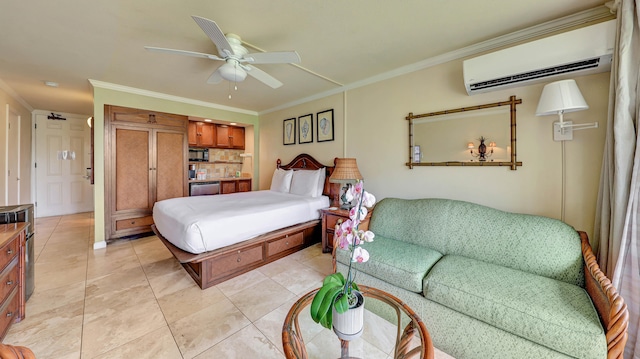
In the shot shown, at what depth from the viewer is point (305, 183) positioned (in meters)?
3.80

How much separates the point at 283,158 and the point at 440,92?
303cm

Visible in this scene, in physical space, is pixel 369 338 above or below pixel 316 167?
below

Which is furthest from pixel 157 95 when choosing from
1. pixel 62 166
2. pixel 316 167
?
pixel 62 166

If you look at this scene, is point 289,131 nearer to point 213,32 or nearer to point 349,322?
point 213,32

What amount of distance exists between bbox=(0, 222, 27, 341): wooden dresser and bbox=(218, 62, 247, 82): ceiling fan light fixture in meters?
1.91

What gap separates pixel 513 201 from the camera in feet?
7.21

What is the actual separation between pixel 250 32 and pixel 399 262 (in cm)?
234

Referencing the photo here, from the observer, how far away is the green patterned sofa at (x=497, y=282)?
3.87 ft

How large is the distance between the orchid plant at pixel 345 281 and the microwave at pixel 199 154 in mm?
5034

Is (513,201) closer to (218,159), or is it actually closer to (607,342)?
(607,342)

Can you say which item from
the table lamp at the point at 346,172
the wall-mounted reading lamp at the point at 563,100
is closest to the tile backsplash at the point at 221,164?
the table lamp at the point at 346,172

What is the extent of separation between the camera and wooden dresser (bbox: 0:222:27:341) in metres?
1.51

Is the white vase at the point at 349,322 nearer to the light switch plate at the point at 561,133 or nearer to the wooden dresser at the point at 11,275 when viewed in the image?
the wooden dresser at the point at 11,275

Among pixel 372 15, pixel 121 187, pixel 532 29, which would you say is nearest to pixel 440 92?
pixel 532 29
